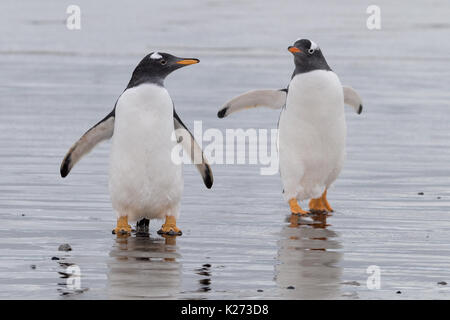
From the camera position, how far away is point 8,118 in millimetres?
12773

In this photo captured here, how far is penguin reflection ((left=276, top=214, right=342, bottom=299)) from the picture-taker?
5.62 metres

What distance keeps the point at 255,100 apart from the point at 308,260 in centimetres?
263

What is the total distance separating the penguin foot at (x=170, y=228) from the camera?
7.05 m

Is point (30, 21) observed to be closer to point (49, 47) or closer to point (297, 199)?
point (49, 47)

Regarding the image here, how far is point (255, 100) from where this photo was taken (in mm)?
8766

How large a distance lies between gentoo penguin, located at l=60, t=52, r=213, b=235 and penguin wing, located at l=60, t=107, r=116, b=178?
66 millimetres

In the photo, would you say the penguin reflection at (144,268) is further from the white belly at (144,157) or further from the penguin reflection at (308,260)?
the penguin reflection at (308,260)

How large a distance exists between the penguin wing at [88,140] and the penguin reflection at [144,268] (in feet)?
2.10

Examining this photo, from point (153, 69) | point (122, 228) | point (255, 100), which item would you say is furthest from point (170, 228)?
point (255, 100)

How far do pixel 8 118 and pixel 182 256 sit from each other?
22.3 ft

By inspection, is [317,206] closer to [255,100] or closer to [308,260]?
[255,100]

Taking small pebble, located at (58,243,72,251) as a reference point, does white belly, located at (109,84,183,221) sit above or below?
above

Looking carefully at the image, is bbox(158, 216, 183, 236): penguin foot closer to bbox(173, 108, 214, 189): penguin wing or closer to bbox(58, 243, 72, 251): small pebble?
bbox(173, 108, 214, 189): penguin wing

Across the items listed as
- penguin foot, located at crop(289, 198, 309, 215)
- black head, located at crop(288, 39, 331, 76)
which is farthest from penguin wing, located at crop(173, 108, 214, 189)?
black head, located at crop(288, 39, 331, 76)
